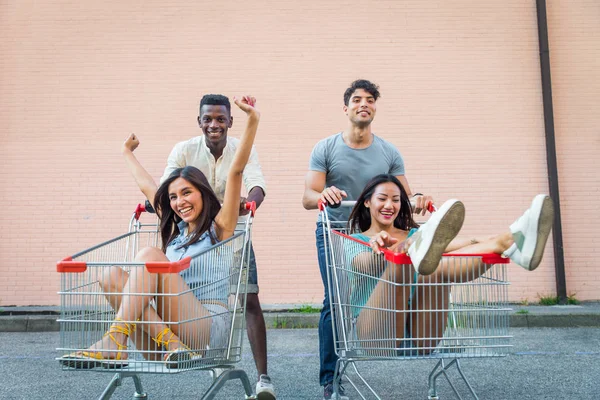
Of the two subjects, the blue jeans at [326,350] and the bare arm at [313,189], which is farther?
the bare arm at [313,189]

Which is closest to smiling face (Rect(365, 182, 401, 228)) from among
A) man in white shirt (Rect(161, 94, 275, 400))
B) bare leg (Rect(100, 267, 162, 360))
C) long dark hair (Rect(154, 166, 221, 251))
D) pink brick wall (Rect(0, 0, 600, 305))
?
man in white shirt (Rect(161, 94, 275, 400))

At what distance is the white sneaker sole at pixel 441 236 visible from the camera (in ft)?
8.10

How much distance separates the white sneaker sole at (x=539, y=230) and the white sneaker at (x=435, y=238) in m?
0.32

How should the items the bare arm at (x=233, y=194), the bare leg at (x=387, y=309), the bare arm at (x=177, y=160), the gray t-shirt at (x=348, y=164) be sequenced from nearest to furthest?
1. the bare leg at (x=387, y=309)
2. the bare arm at (x=233, y=194)
3. the gray t-shirt at (x=348, y=164)
4. the bare arm at (x=177, y=160)

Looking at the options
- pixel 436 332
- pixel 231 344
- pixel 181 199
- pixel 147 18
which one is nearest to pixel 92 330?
pixel 231 344

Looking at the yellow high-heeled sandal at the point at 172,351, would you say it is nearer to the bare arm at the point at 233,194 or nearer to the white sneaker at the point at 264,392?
the bare arm at the point at 233,194

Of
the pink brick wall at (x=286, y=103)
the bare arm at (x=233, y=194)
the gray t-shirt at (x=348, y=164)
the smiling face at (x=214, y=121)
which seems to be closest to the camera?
the bare arm at (x=233, y=194)

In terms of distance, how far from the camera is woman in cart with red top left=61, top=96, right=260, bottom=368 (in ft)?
8.32

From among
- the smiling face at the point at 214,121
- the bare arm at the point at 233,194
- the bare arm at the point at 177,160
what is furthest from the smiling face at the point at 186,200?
the bare arm at the point at 177,160

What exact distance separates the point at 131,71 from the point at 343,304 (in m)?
6.17

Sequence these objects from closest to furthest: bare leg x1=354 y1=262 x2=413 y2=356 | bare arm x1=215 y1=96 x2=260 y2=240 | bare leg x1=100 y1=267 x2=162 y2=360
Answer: bare leg x1=100 y1=267 x2=162 y2=360 < bare leg x1=354 y1=262 x2=413 y2=356 < bare arm x1=215 y1=96 x2=260 y2=240

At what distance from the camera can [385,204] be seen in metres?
3.44

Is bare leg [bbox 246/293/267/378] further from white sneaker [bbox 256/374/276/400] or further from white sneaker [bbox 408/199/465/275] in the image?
white sneaker [bbox 408/199/465/275]

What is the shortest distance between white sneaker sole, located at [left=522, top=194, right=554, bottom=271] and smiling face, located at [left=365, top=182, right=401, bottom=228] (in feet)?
3.25
